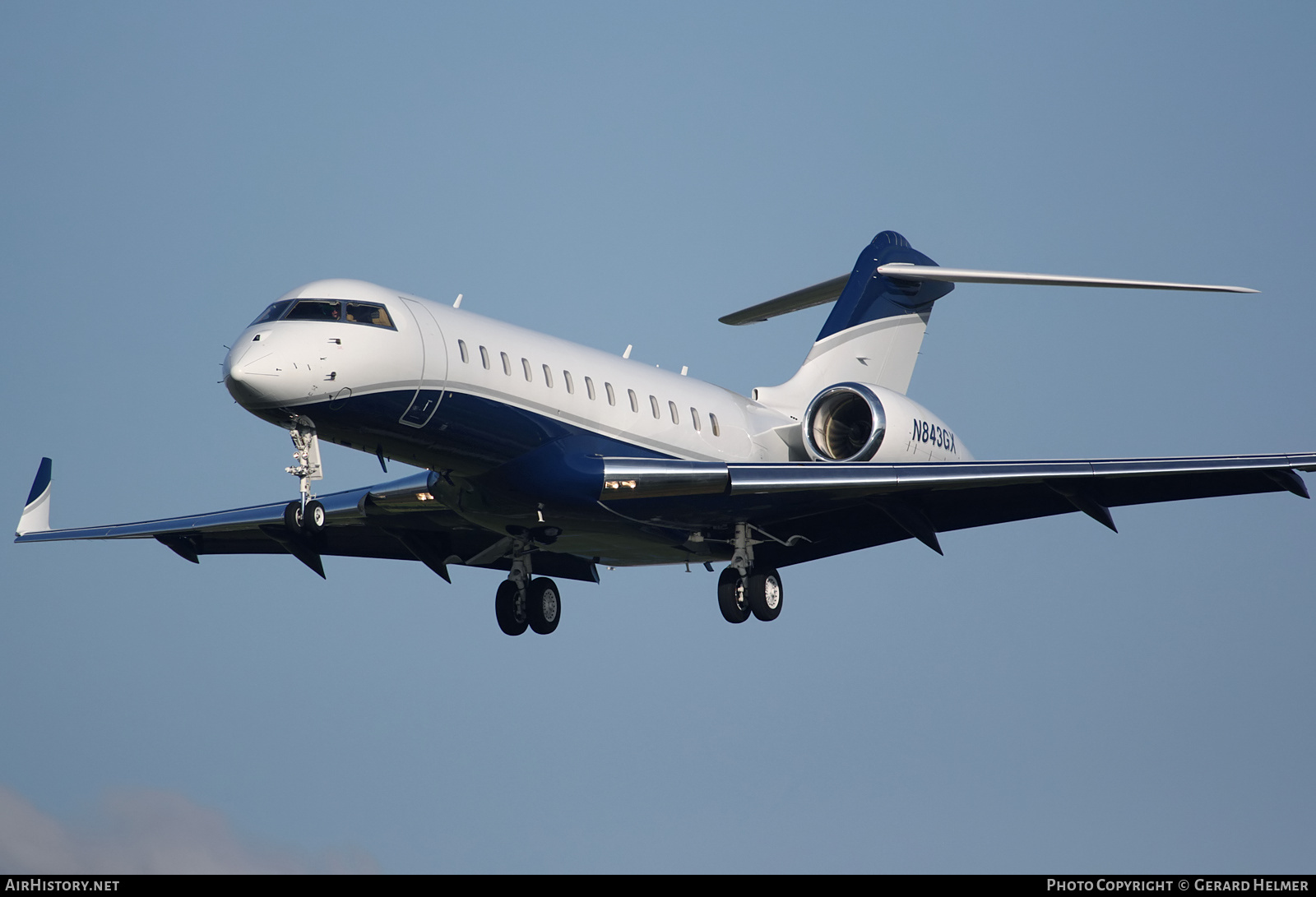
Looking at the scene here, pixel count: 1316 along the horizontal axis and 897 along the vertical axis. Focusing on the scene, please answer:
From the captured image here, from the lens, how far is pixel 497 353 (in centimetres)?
1852

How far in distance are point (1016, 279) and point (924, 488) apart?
16.0 feet

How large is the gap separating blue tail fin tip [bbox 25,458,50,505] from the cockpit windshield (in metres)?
9.20

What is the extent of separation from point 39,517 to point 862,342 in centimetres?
1286

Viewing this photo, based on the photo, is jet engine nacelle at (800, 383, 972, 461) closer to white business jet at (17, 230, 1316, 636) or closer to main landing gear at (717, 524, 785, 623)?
white business jet at (17, 230, 1316, 636)

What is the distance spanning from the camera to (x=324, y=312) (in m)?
17.1

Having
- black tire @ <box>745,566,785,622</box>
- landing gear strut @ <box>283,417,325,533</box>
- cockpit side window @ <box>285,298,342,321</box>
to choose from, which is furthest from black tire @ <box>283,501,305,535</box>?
black tire @ <box>745,566,785,622</box>

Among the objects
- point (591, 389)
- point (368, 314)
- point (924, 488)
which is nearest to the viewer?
point (368, 314)

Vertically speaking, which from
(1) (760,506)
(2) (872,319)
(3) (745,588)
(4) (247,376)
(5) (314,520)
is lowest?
(5) (314,520)

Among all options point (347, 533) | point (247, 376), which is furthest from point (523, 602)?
point (247, 376)

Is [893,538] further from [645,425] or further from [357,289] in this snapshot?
[357,289]

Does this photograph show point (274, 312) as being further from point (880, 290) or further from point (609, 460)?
point (880, 290)

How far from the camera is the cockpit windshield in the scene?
1702cm

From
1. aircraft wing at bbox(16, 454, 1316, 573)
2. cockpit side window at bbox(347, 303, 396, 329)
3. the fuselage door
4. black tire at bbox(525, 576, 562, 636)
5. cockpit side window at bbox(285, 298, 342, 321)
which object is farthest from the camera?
black tire at bbox(525, 576, 562, 636)
